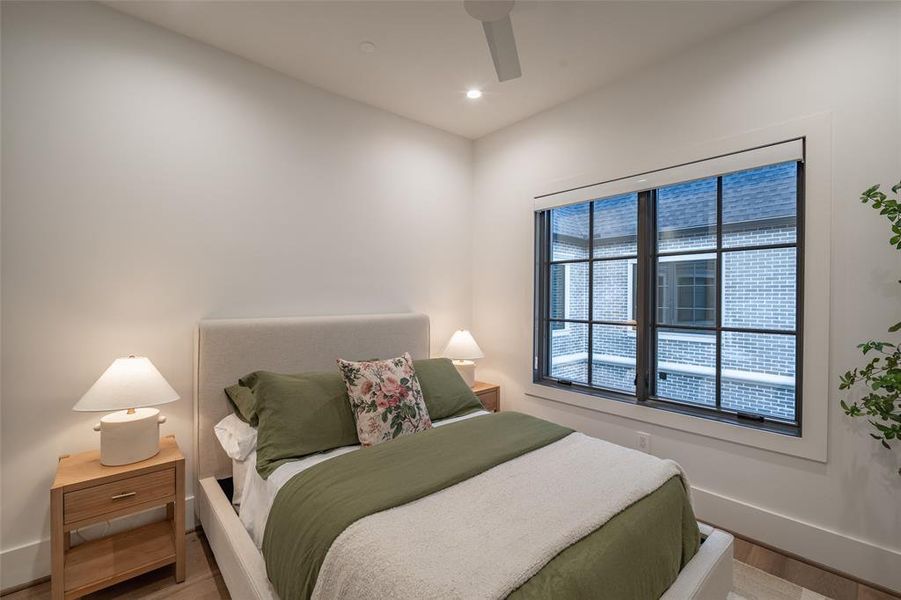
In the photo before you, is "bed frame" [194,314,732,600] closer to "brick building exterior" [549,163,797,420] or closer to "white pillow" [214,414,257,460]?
"white pillow" [214,414,257,460]

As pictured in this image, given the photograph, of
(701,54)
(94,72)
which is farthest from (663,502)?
(94,72)

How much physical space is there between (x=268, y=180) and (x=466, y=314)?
201 centimetres

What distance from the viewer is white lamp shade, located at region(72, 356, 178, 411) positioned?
5.93 ft

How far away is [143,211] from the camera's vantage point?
2219 mm

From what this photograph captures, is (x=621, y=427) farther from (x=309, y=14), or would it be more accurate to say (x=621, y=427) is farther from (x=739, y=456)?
(x=309, y=14)

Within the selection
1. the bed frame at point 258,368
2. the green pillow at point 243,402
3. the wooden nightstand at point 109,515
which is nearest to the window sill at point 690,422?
the bed frame at point 258,368

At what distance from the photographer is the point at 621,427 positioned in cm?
286

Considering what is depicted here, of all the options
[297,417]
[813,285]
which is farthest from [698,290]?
[297,417]

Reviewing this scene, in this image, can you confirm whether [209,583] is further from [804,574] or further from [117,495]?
[804,574]

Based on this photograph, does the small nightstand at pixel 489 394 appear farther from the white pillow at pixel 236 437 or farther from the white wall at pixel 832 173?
the white pillow at pixel 236 437

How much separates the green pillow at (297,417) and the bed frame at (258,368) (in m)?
0.25

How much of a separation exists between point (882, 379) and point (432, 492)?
6.28 ft

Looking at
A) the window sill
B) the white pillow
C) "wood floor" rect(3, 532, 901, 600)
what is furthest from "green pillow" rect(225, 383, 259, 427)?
the window sill

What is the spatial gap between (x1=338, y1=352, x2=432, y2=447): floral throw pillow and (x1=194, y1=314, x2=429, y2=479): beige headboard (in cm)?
52
